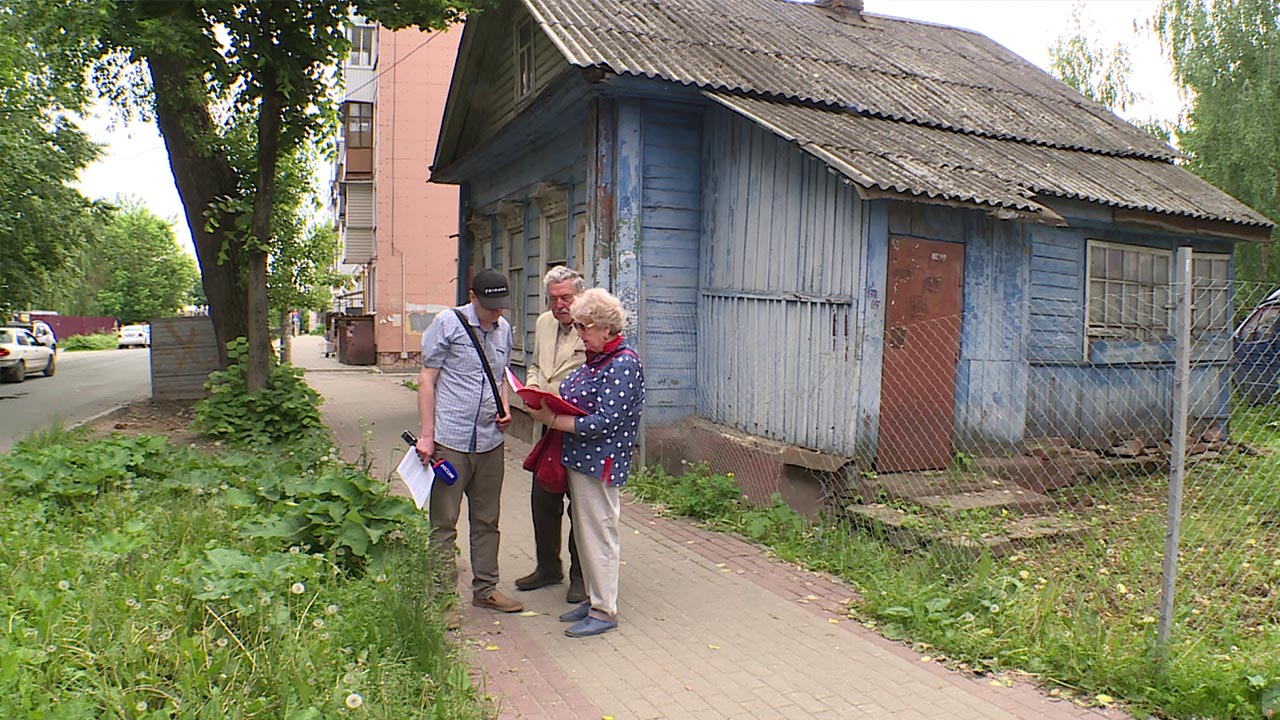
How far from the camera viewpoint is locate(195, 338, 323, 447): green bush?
34.6ft

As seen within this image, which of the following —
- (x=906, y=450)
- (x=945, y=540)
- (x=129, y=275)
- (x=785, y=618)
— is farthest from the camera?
(x=129, y=275)

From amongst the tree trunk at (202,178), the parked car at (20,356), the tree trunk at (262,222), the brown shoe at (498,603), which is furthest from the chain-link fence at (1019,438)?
the parked car at (20,356)

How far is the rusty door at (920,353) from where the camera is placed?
7066mm

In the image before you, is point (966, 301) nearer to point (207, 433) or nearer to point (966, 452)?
point (966, 452)

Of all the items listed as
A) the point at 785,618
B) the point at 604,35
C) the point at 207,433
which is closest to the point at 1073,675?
the point at 785,618

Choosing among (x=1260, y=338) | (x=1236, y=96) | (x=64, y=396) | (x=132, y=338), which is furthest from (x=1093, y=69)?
(x=132, y=338)

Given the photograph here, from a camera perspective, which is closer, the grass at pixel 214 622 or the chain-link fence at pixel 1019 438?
the grass at pixel 214 622

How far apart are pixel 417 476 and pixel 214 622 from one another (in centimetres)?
121

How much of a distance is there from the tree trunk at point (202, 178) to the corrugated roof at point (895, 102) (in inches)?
188

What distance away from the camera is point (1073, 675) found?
13.1 feet

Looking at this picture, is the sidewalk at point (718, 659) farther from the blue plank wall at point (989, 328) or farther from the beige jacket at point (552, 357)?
the blue plank wall at point (989, 328)

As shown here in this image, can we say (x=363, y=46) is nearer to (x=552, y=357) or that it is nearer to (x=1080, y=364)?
(x=1080, y=364)

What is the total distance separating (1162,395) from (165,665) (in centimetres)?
976

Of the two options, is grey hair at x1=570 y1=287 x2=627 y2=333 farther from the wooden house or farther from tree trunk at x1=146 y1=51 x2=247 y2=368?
tree trunk at x1=146 y1=51 x2=247 y2=368
